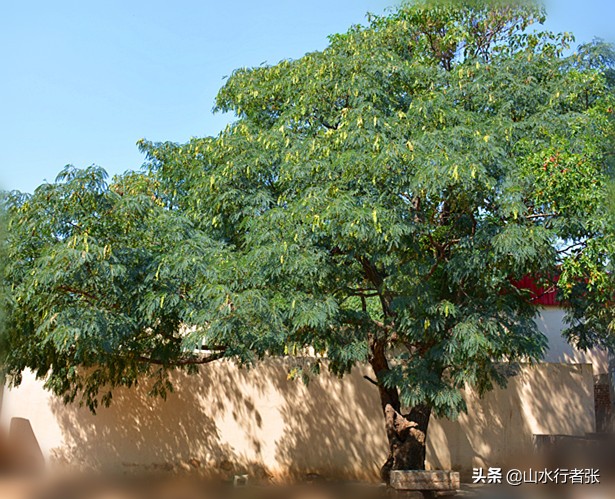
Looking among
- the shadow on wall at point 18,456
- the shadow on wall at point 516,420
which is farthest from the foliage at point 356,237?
the shadow on wall at point 516,420

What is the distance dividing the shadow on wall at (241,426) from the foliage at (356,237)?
86.6 inches

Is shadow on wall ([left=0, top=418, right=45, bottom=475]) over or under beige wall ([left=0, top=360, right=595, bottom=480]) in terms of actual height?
over

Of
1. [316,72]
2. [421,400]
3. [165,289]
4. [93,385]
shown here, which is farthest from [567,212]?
[93,385]

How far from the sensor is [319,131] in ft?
30.2

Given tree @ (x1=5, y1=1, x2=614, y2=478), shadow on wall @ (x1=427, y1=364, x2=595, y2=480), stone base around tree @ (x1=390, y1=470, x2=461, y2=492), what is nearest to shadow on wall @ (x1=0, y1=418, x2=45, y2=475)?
tree @ (x1=5, y1=1, x2=614, y2=478)

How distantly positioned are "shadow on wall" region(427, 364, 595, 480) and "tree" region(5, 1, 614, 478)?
214cm

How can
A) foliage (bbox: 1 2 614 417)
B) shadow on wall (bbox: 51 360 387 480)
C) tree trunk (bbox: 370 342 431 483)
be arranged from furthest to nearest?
shadow on wall (bbox: 51 360 387 480) → tree trunk (bbox: 370 342 431 483) → foliage (bbox: 1 2 614 417)

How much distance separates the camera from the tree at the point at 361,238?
743 centimetres

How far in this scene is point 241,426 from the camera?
37.8ft

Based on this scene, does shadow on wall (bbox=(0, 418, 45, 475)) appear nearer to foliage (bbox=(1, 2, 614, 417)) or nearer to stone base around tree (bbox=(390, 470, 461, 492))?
foliage (bbox=(1, 2, 614, 417))

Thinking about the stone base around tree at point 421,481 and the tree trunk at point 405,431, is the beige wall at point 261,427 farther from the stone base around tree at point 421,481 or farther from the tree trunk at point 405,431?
the stone base around tree at point 421,481

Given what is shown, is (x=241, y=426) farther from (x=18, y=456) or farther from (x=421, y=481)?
(x=18, y=456)

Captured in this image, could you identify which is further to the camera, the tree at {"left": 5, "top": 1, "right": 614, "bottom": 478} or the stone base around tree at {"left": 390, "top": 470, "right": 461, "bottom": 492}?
the stone base around tree at {"left": 390, "top": 470, "right": 461, "bottom": 492}

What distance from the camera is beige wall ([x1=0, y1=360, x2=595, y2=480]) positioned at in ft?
37.3
